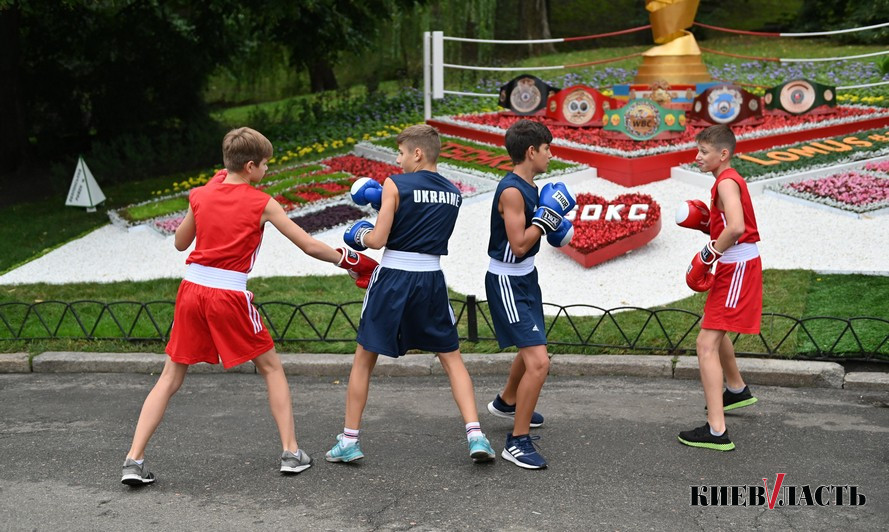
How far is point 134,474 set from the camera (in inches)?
→ 188

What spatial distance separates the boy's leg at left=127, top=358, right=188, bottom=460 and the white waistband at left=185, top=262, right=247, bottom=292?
0.43 meters

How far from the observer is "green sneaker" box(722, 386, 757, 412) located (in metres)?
5.71

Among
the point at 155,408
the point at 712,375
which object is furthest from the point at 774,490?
the point at 155,408

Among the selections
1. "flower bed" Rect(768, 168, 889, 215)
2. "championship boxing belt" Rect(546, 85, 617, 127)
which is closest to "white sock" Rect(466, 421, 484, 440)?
"flower bed" Rect(768, 168, 889, 215)

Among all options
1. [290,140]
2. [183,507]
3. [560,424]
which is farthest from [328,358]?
[290,140]

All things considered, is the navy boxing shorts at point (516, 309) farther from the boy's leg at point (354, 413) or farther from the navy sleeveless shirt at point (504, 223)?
the boy's leg at point (354, 413)

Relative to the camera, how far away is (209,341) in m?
4.89

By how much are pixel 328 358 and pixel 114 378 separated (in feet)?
4.86

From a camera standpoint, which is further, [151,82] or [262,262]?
[151,82]

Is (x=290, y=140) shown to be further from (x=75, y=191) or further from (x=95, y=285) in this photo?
(x=95, y=285)

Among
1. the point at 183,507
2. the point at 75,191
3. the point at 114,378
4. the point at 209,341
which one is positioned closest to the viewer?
the point at 183,507

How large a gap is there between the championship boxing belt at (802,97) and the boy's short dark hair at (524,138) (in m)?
9.19

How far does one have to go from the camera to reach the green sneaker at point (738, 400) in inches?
225

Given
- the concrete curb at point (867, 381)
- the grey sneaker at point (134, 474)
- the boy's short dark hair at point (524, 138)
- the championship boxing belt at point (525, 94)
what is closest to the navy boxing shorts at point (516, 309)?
the boy's short dark hair at point (524, 138)
